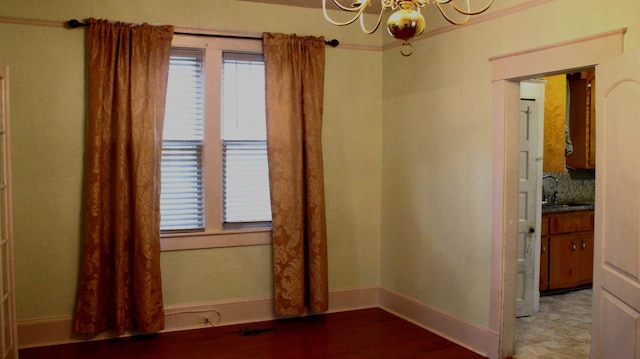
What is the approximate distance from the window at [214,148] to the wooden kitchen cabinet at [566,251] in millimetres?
2818

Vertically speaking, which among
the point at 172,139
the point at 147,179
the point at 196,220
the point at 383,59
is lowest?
the point at 196,220

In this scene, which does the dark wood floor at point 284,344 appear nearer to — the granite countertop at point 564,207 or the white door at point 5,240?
the white door at point 5,240

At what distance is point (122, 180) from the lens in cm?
393

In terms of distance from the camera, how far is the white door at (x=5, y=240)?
Result: 3.09 meters

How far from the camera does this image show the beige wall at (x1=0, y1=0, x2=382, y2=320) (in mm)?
3889

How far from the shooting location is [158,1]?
4.16 m

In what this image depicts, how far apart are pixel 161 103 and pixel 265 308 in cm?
186

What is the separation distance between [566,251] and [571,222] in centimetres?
30

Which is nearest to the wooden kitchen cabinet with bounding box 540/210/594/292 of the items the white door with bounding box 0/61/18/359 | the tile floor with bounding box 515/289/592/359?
the tile floor with bounding box 515/289/592/359

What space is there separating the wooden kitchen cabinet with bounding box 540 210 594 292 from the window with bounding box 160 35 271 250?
9.25 feet

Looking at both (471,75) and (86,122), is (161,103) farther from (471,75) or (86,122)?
(471,75)

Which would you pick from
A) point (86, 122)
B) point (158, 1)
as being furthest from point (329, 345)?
point (158, 1)

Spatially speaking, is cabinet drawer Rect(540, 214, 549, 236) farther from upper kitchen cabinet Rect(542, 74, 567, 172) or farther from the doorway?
upper kitchen cabinet Rect(542, 74, 567, 172)

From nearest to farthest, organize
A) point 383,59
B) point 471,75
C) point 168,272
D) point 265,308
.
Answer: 1. point 471,75
2. point 168,272
3. point 265,308
4. point 383,59
